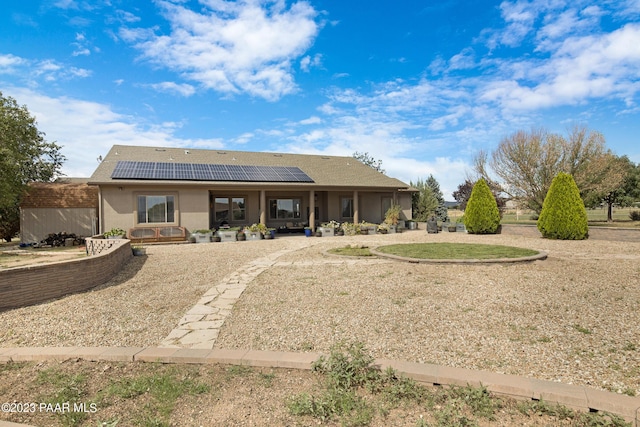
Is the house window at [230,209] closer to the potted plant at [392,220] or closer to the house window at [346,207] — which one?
the house window at [346,207]

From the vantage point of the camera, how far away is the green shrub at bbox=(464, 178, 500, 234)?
57.1ft

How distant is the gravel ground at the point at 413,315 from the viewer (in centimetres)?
345

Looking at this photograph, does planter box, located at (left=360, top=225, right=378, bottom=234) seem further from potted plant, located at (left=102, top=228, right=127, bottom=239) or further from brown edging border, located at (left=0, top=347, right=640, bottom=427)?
brown edging border, located at (left=0, top=347, right=640, bottom=427)

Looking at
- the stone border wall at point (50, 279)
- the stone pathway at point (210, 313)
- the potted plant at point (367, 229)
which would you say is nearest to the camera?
the stone pathway at point (210, 313)

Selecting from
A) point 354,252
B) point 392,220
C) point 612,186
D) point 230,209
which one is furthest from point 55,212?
point 612,186

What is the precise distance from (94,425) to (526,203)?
28000 mm

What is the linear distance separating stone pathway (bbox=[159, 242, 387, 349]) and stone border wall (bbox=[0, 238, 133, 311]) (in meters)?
2.66

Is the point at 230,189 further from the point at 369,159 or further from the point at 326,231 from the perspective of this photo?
the point at 369,159

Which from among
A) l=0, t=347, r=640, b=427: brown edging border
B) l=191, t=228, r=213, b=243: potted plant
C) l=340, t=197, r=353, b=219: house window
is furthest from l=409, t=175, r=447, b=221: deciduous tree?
l=0, t=347, r=640, b=427: brown edging border

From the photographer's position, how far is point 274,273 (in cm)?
795

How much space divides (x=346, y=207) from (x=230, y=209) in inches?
306

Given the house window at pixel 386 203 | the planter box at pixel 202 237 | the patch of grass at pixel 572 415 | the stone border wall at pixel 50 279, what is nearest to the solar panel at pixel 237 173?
the planter box at pixel 202 237

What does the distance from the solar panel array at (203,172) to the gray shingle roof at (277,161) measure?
570 millimetres

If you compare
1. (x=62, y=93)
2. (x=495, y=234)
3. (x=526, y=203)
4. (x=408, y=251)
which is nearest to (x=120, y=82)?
(x=62, y=93)
